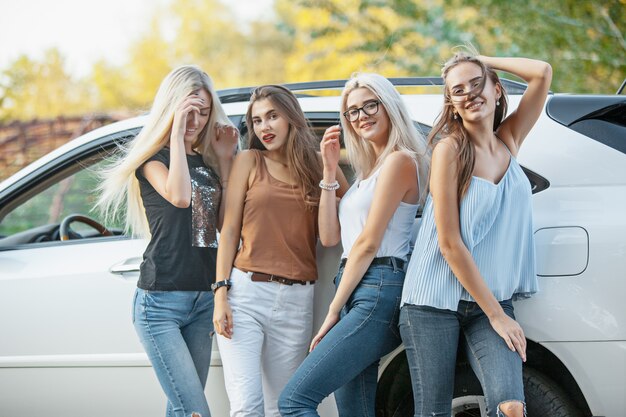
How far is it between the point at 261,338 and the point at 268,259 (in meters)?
0.32

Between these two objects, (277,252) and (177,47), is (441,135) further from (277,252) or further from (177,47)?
(177,47)

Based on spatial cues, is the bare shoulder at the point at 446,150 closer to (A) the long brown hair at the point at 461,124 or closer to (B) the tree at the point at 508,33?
(A) the long brown hair at the point at 461,124

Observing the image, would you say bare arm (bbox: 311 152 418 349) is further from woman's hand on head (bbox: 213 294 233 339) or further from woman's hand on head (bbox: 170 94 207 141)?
woman's hand on head (bbox: 170 94 207 141)

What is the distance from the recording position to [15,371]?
11.9 feet

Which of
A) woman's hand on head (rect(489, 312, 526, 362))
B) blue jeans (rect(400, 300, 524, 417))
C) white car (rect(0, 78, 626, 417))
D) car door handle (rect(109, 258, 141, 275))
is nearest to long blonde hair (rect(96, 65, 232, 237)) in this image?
car door handle (rect(109, 258, 141, 275))

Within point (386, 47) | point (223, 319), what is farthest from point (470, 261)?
point (386, 47)

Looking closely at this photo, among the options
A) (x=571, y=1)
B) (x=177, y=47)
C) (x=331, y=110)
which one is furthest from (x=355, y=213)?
(x=177, y=47)

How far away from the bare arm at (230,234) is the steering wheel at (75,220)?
1324 millimetres

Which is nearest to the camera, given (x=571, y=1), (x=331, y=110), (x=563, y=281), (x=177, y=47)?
(x=563, y=281)

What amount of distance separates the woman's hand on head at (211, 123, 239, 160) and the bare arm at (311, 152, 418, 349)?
0.78 metres

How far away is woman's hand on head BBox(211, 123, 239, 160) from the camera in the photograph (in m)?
3.26

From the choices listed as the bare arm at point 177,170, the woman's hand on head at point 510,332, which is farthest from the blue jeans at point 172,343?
the woman's hand on head at point 510,332

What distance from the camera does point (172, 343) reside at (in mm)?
3035

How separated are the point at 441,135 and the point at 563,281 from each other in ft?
2.30
